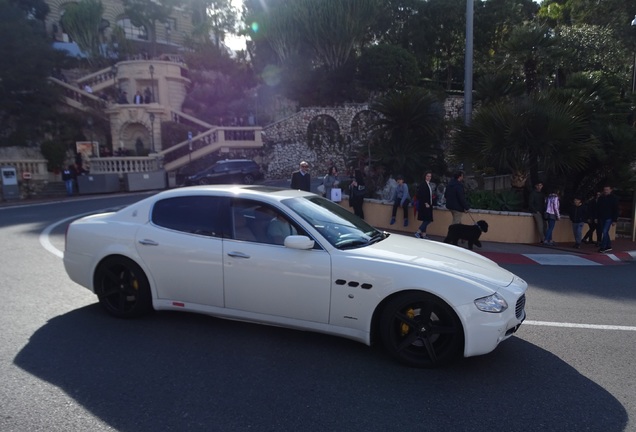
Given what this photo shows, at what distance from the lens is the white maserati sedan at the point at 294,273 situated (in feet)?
13.2

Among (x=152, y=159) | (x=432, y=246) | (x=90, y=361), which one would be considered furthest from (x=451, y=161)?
(x=152, y=159)

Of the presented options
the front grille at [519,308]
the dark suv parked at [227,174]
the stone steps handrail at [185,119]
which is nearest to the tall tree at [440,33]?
the stone steps handrail at [185,119]

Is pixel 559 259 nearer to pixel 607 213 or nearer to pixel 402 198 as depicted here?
pixel 607 213

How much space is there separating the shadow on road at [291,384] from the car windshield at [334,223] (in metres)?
0.99

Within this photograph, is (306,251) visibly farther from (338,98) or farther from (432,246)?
(338,98)

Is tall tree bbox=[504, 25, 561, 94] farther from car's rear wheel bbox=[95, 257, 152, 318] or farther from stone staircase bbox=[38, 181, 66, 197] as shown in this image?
stone staircase bbox=[38, 181, 66, 197]

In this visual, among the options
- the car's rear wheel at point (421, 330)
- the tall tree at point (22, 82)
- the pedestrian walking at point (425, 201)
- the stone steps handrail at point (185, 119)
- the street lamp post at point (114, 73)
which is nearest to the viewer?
the car's rear wheel at point (421, 330)

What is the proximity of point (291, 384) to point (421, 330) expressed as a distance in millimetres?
1185

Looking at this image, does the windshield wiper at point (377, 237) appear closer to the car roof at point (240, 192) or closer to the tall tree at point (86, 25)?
the car roof at point (240, 192)

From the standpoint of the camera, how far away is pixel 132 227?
5.23 meters

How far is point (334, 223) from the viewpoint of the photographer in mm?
4934

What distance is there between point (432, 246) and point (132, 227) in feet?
10.6

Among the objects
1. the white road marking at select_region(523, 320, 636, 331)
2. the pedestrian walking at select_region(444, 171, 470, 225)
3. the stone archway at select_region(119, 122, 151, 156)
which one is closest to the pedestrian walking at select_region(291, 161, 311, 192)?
the pedestrian walking at select_region(444, 171, 470, 225)

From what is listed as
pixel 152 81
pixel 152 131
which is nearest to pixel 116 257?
pixel 152 131
